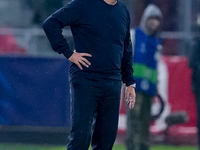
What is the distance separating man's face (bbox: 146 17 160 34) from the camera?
15.9ft

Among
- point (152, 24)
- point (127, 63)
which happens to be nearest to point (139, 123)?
point (152, 24)

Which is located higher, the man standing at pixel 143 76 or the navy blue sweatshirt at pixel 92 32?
the navy blue sweatshirt at pixel 92 32

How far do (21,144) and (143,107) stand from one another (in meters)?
1.71

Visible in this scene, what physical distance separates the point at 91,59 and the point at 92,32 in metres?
0.19

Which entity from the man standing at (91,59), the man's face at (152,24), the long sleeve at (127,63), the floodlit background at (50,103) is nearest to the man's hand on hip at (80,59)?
the man standing at (91,59)

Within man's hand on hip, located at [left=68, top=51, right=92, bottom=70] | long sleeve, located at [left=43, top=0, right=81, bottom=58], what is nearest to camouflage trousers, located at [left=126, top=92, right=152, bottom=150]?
man's hand on hip, located at [left=68, top=51, right=92, bottom=70]

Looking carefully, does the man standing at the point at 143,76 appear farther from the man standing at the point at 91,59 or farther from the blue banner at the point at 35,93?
the man standing at the point at 91,59

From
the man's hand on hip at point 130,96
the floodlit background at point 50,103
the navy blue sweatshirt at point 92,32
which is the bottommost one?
the floodlit background at point 50,103

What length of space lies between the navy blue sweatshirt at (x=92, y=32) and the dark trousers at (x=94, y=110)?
7cm

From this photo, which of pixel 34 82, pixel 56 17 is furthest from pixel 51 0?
pixel 56 17

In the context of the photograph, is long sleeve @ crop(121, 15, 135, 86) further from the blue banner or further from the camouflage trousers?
the blue banner

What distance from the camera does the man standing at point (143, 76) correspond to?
185 inches

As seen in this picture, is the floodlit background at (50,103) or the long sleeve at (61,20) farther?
the floodlit background at (50,103)

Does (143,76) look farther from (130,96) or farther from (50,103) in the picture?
(50,103)
